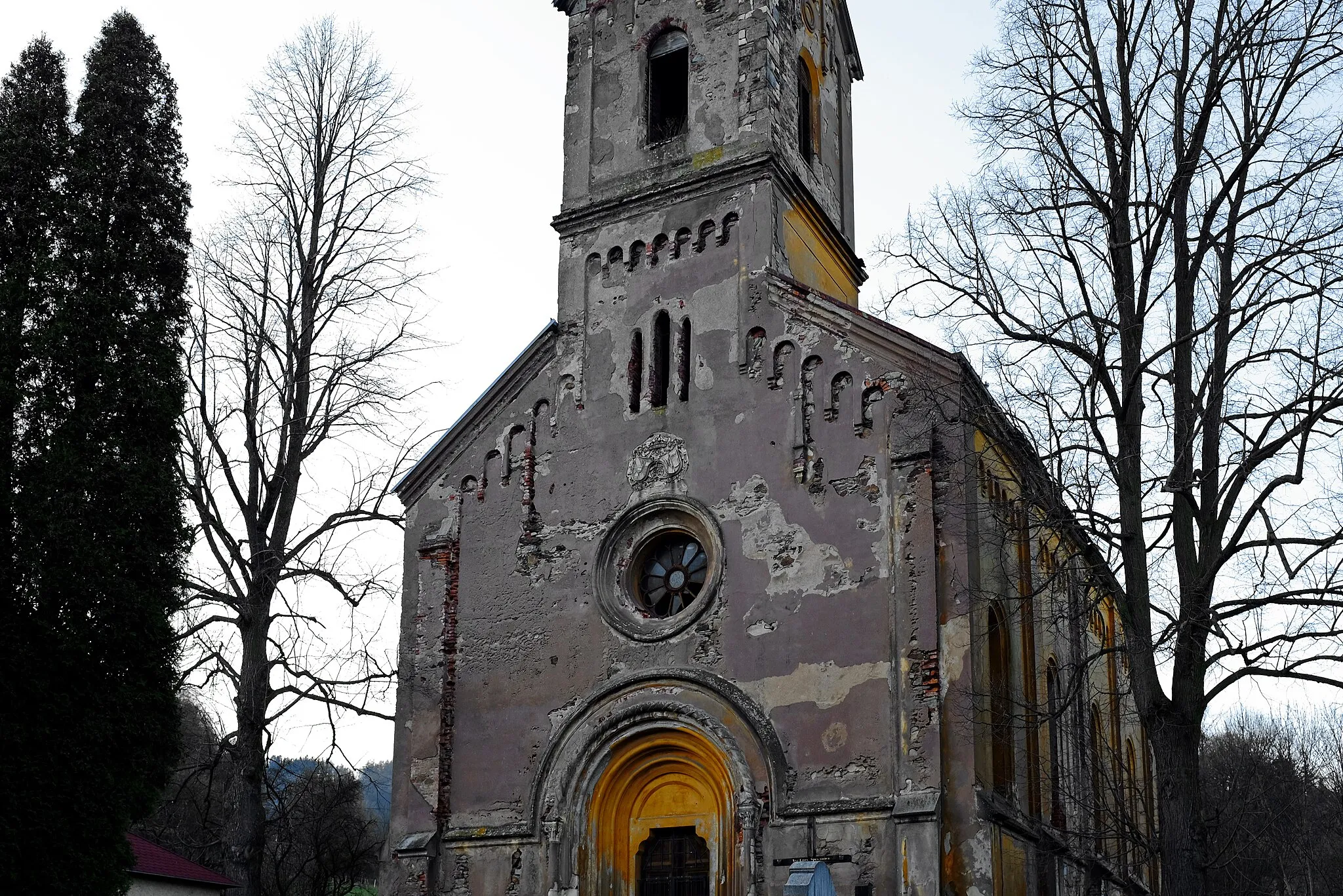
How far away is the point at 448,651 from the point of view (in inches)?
776

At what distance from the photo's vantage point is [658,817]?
18078mm

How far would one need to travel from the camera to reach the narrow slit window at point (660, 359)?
19469 mm

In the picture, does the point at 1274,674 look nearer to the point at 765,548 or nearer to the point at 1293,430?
the point at 1293,430

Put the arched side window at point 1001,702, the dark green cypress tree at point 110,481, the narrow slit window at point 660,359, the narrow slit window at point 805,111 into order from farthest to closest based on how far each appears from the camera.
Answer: the narrow slit window at point 805,111
the narrow slit window at point 660,359
the arched side window at point 1001,702
the dark green cypress tree at point 110,481

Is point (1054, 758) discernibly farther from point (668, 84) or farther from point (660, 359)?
point (668, 84)

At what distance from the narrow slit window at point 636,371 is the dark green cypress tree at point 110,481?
6.34m

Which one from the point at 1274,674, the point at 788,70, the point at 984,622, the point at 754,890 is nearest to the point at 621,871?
the point at 754,890

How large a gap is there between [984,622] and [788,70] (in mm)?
9747

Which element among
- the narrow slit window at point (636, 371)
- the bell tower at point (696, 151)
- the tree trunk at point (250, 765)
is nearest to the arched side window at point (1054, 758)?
the bell tower at point (696, 151)

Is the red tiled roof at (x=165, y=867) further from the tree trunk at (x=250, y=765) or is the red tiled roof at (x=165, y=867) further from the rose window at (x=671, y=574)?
the rose window at (x=671, y=574)

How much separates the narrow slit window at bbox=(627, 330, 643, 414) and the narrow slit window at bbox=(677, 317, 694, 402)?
25.8 inches

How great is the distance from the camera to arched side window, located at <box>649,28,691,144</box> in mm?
21484

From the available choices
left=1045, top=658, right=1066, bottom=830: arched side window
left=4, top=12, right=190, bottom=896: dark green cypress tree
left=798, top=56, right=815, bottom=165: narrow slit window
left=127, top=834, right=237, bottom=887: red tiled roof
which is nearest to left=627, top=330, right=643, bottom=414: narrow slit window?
left=798, top=56, right=815, bottom=165: narrow slit window

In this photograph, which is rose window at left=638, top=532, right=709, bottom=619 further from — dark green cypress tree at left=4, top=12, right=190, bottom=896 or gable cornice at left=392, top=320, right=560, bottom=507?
dark green cypress tree at left=4, top=12, right=190, bottom=896
